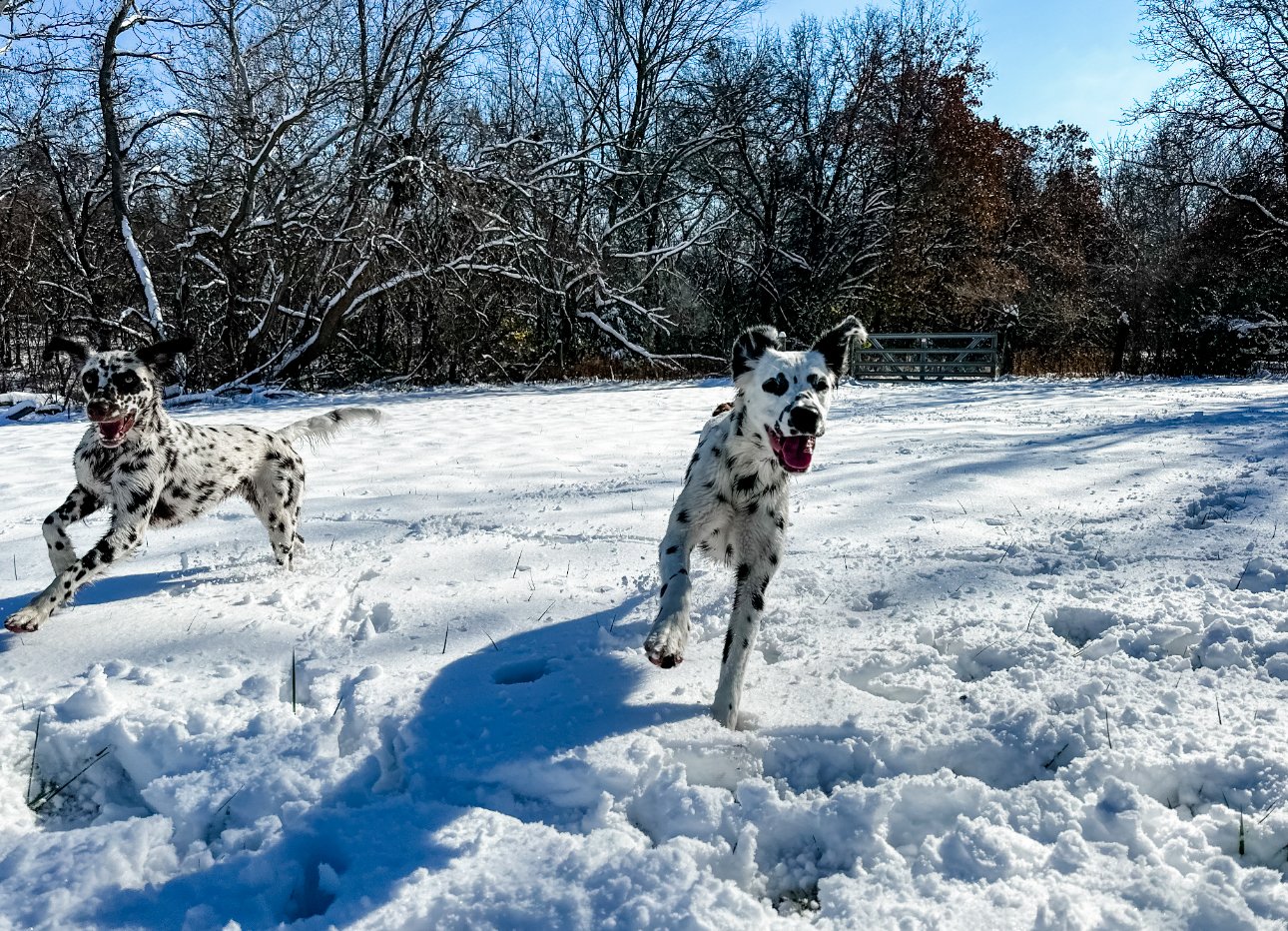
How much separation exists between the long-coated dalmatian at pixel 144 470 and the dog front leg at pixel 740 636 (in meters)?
2.61

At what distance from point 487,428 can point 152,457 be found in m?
6.43

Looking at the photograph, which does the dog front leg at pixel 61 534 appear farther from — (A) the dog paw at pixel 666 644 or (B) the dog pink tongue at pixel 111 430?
(A) the dog paw at pixel 666 644

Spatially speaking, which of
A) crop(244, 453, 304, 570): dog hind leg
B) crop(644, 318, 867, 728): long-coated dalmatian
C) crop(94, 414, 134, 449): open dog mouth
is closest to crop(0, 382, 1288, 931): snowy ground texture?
crop(244, 453, 304, 570): dog hind leg

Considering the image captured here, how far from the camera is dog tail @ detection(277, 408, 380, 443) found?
5.14 metres

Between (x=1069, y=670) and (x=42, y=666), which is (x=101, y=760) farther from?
(x=1069, y=670)

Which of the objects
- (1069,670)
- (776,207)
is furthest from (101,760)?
(776,207)

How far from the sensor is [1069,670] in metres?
2.81

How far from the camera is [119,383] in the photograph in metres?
4.04

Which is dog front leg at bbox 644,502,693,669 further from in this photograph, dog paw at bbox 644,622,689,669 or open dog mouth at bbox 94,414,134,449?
open dog mouth at bbox 94,414,134,449

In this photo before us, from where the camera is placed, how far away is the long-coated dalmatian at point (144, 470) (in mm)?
3664

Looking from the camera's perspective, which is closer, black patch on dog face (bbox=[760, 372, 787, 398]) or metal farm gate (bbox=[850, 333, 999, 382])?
black patch on dog face (bbox=[760, 372, 787, 398])

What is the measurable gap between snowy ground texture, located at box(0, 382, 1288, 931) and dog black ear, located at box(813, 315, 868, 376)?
1068mm

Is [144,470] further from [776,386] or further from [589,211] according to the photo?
[589,211]

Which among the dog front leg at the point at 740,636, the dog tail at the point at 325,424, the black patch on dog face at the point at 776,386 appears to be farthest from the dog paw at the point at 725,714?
the dog tail at the point at 325,424
